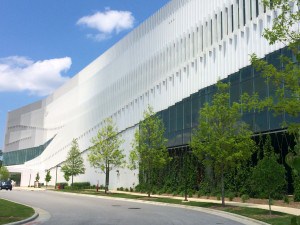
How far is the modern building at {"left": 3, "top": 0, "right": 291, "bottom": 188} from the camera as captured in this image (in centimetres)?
3303

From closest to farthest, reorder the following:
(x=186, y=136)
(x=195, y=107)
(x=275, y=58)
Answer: (x=275, y=58) < (x=195, y=107) < (x=186, y=136)

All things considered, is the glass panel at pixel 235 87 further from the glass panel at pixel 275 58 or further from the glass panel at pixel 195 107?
the glass panel at pixel 195 107

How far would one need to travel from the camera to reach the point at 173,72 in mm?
45469

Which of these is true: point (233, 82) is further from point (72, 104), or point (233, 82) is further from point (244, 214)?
point (72, 104)

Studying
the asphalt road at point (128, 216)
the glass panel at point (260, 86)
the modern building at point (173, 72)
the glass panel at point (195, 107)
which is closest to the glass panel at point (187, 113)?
the modern building at point (173, 72)

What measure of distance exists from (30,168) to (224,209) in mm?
91419

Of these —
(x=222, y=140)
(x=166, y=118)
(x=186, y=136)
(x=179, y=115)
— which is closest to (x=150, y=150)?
(x=186, y=136)

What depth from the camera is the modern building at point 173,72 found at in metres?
33.0

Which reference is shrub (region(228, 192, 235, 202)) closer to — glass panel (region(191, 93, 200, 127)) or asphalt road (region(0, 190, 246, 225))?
asphalt road (region(0, 190, 246, 225))

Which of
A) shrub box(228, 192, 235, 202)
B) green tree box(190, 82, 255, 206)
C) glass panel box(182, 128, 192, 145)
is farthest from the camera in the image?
glass panel box(182, 128, 192, 145)

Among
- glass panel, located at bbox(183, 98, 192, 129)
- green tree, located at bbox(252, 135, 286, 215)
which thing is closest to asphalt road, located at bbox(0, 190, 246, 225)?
green tree, located at bbox(252, 135, 286, 215)

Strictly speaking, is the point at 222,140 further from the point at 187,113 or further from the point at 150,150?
the point at 187,113

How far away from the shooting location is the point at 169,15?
47.8 meters

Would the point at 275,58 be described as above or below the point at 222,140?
above
